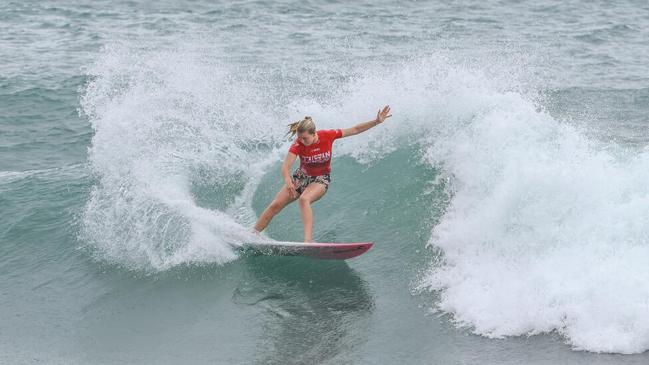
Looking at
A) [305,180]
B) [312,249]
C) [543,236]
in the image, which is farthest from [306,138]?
[543,236]

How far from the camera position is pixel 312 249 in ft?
32.8

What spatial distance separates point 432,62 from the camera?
14828mm

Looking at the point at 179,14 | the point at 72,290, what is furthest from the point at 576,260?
the point at 179,14

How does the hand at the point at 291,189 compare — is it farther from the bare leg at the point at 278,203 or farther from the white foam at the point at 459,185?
the white foam at the point at 459,185

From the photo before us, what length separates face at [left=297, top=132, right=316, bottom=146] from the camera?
33.0 feet

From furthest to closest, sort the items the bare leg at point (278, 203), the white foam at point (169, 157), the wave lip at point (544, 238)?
1. the white foam at point (169, 157)
2. the bare leg at point (278, 203)
3. the wave lip at point (544, 238)

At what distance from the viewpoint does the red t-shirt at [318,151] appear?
1038 cm

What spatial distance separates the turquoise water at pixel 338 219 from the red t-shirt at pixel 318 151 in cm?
117

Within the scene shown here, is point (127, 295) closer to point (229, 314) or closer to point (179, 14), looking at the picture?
point (229, 314)

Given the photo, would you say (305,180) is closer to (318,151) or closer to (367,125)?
(318,151)

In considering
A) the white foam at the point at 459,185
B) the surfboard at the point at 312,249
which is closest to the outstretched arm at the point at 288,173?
the surfboard at the point at 312,249

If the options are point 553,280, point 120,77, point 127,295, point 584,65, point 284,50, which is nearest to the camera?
point 553,280

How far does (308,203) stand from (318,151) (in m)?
0.70

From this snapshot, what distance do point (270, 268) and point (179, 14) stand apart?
19570 millimetres
